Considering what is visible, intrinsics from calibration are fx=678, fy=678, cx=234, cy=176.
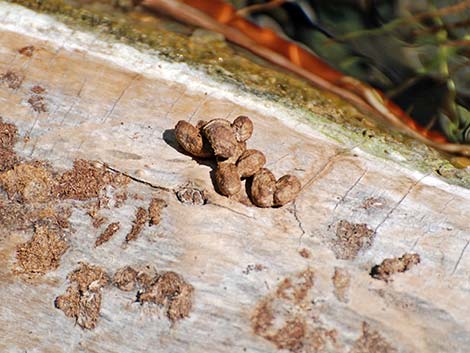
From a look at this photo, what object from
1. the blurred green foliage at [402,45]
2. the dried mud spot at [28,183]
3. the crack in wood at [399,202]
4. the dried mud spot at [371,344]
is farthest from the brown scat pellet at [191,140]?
the blurred green foliage at [402,45]

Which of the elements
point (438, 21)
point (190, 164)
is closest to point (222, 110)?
point (190, 164)

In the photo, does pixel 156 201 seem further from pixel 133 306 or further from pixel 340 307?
pixel 340 307

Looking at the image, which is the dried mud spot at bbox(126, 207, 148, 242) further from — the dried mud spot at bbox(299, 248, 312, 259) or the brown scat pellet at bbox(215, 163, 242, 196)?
the dried mud spot at bbox(299, 248, 312, 259)

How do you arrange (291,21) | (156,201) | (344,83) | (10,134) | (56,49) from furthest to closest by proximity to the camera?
(291,21)
(344,83)
(56,49)
(10,134)
(156,201)

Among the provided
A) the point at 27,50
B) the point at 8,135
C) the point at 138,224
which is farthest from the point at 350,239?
the point at 27,50

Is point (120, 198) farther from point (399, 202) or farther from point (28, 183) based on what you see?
point (399, 202)
